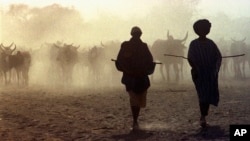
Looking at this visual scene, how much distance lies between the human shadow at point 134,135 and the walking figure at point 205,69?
112 cm

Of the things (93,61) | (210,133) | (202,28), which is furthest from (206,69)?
(93,61)

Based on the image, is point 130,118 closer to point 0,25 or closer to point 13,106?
point 13,106

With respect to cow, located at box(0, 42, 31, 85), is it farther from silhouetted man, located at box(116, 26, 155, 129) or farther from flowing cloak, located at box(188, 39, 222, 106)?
flowing cloak, located at box(188, 39, 222, 106)

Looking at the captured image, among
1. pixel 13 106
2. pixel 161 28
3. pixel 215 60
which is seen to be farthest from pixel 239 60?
pixel 161 28

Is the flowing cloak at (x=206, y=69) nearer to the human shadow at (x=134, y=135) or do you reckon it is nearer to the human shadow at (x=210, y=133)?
the human shadow at (x=210, y=133)

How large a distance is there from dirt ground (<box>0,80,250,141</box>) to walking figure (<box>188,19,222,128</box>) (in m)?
0.52

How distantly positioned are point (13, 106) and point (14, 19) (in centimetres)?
4394

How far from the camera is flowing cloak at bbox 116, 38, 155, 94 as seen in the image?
1030cm

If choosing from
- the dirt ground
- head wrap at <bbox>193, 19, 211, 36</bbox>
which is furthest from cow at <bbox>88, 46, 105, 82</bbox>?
head wrap at <bbox>193, 19, 211, 36</bbox>

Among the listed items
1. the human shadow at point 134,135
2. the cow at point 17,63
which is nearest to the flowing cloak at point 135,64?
the human shadow at point 134,135

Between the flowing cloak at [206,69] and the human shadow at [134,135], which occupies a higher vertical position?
the flowing cloak at [206,69]

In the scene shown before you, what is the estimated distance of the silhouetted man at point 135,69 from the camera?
10.3m

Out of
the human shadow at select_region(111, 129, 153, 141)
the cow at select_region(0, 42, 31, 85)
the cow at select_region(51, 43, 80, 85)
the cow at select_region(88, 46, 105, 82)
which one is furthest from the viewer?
the cow at select_region(88, 46, 105, 82)

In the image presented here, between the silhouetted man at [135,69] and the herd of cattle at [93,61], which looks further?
the herd of cattle at [93,61]
